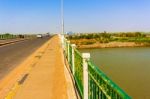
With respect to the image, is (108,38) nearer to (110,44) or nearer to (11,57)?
(110,44)

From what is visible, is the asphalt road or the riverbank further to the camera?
the riverbank

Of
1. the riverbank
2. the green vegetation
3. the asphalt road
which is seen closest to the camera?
the asphalt road

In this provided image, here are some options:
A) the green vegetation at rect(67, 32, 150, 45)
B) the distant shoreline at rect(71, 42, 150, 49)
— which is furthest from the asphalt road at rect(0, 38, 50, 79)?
the green vegetation at rect(67, 32, 150, 45)

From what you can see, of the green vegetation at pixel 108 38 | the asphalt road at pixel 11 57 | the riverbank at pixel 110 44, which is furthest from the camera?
the green vegetation at pixel 108 38

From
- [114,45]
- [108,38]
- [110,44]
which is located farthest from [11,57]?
[108,38]

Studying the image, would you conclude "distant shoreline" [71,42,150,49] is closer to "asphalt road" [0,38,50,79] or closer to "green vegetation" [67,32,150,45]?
"green vegetation" [67,32,150,45]

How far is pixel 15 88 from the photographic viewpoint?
954 centimetres

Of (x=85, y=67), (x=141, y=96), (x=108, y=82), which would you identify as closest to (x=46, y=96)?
(x=85, y=67)

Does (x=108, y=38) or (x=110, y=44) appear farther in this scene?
(x=108, y=38)

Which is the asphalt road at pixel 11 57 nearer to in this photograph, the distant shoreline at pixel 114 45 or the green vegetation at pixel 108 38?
the distant shoreline at pixel 114 45

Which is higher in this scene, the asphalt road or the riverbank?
the asphalt road

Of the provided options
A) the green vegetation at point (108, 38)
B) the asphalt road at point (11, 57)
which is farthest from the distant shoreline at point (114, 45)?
the asphalt road at point (11, 57)

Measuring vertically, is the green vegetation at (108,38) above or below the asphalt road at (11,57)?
below

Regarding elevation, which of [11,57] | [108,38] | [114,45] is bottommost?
[114,45]
